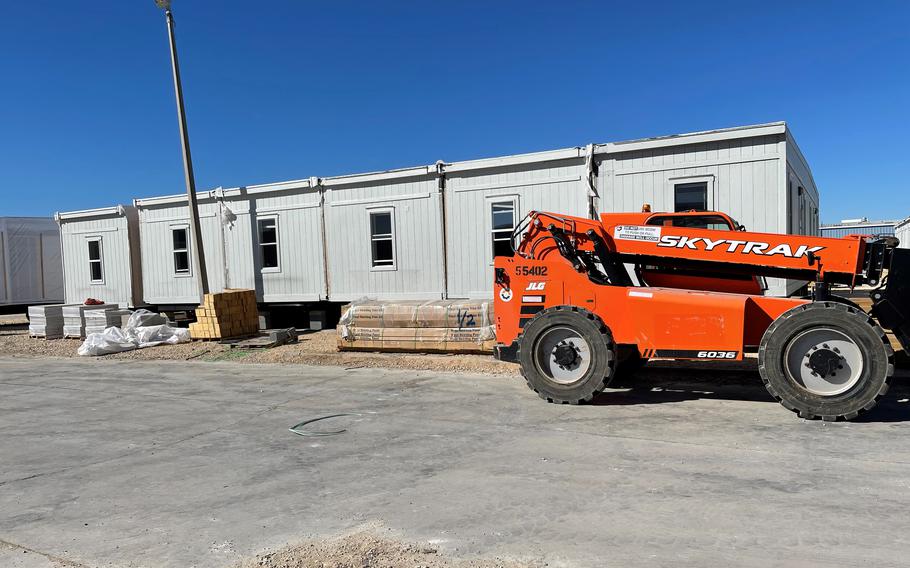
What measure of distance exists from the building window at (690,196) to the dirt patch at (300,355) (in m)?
4.69

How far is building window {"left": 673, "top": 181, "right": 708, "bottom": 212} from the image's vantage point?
11727 mm

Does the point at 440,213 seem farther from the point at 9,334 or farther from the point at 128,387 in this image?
the point at 9,334

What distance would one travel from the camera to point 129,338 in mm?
14805

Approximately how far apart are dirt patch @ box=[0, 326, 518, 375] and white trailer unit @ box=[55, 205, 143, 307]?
2743 mm

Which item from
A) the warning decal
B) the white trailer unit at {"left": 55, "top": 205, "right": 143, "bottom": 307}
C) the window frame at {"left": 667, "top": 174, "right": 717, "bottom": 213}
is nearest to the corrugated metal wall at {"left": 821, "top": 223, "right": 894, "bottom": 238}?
the window frame at {"left": 667, "top": 174, "right": 717, "bottom": 213}

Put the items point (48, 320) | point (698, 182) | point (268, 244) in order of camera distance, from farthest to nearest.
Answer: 1. point (48, 320)
2. point (268, 244)
3. point (698, 182)

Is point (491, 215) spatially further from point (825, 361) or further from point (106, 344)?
point (106, 344)

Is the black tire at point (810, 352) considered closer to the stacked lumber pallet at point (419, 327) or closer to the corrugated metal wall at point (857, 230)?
the stacked lumber pallet at point (419, 327)

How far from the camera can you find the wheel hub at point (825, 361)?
6.34 metres

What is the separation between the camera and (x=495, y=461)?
17.7 ft

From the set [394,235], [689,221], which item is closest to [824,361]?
[689,221]

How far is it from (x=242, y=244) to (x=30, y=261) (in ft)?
32.6

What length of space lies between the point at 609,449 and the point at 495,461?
109 cm

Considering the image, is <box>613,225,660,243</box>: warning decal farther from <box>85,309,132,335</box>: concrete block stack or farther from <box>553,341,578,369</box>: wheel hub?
<box>85,309,132,335</box>: concrete block stack
